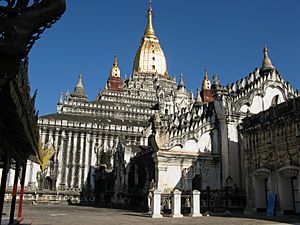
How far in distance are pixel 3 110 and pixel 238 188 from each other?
2643cm

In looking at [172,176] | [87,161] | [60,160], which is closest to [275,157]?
[172,176]

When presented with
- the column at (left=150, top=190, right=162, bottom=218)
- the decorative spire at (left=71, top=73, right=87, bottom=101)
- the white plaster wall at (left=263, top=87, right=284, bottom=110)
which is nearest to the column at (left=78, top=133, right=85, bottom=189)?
the decorative spire at (left=71, top=73, right=87, bottom=101)

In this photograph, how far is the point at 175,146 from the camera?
33.8 m

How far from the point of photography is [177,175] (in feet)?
95.5

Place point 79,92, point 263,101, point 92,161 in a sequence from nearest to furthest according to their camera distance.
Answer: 1. point 263,101
2. point 92,161
3. point 79,92

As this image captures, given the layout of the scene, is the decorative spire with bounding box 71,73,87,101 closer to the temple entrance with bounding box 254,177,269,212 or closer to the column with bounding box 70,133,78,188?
the column with bounding box 70,133,78,188

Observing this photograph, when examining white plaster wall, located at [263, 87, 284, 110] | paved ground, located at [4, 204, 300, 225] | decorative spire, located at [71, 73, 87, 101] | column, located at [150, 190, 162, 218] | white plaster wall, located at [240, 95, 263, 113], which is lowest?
paved ground, located at [4, 204, 300, 225]

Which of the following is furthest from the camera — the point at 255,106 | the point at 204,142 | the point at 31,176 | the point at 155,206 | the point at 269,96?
the point at 31,176

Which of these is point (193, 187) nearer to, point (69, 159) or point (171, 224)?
point (171, 224)

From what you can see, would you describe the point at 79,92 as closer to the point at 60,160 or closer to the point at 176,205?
the point at 60,160

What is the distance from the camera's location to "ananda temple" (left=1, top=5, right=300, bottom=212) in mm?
25181

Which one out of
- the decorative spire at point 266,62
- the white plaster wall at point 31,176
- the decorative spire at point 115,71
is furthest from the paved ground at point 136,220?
the decorative spire at point 115,71

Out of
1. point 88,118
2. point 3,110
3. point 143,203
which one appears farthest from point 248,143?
point 88,118

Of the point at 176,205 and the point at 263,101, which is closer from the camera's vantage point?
the point at 176,205
